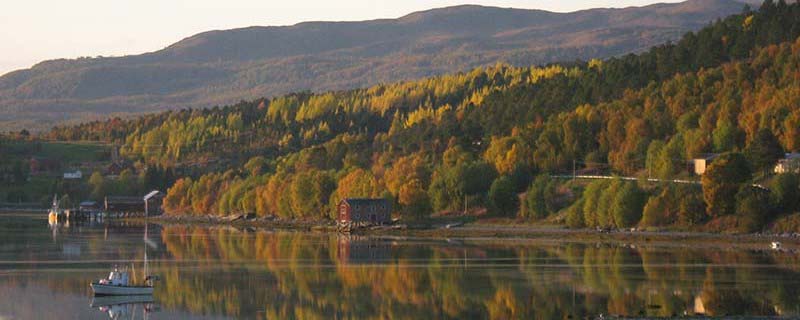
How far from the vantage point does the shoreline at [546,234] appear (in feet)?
305

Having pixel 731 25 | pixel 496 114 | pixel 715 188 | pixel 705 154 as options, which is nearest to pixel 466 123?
pixel 496 114

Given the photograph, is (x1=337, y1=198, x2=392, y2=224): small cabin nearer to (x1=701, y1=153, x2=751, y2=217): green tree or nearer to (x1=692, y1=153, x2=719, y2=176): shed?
(x1=692, y1=153, x2=719, y2=176): shed

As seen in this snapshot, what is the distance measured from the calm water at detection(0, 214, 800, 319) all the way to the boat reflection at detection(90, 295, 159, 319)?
0.26 ft

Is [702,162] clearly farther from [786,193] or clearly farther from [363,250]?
[363,250]

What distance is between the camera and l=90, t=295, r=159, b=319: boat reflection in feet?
186

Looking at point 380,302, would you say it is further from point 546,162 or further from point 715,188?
point 546,162

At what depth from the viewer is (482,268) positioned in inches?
3004

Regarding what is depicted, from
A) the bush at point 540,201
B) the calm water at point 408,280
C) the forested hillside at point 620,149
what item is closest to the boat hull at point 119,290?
the calm water at point 408,280

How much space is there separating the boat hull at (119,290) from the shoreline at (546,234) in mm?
39241

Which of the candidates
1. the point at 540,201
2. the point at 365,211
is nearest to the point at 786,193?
the point at 540,201

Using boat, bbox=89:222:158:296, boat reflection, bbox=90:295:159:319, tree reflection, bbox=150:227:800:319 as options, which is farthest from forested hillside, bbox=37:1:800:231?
boat reflection, bbox=90:295:159:319

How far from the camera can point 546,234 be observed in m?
108

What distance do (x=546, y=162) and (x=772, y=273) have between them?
216ft

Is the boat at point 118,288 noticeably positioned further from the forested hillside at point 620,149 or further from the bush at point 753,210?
the forested hillside at point 620,149
